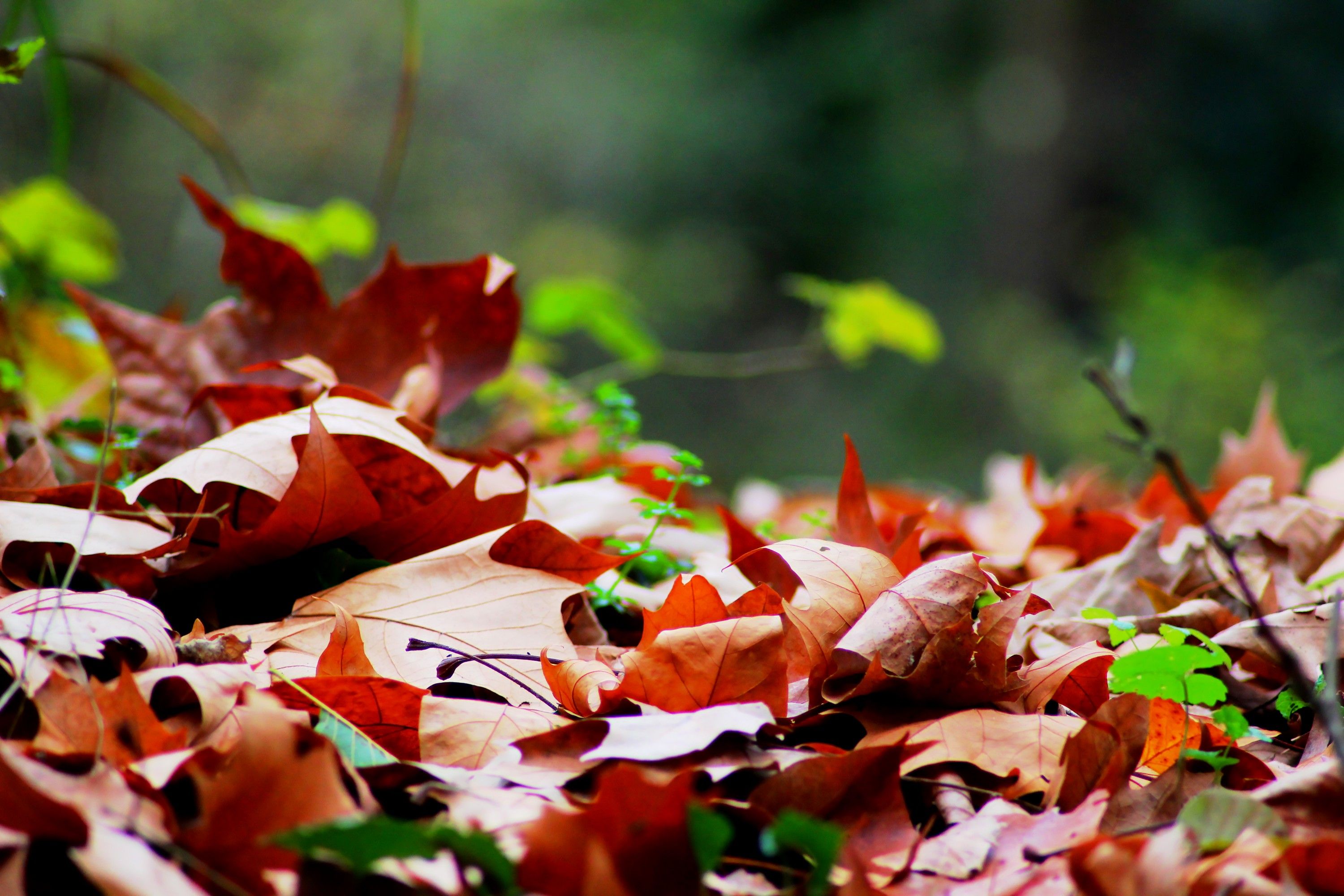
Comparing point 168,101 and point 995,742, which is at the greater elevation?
point 168,101

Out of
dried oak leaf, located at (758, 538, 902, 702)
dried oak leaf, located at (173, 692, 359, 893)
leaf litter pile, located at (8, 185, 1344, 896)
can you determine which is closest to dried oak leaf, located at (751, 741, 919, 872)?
leaf litter pile, located at (8, 185, 1344, 896)

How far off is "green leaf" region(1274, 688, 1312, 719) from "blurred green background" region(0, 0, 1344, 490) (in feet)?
14.2

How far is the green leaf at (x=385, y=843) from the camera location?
0.37 meters

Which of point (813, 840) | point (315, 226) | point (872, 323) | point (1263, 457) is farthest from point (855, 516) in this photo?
point (315, 226)

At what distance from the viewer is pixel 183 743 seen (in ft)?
1.69

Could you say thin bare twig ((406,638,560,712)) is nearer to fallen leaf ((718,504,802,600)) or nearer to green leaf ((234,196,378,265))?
fallen leaf ((718,504,802,600))

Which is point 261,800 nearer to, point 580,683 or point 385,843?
point 385,843

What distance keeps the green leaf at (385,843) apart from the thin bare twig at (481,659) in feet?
0.74

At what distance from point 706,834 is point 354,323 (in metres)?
0.75

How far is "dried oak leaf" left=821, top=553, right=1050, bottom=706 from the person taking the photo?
23.6 inches

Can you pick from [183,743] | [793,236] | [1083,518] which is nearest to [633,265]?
[793,236]

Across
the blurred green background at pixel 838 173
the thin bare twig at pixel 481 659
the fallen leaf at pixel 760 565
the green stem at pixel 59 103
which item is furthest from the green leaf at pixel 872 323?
the blurred green background at pixel 838 173

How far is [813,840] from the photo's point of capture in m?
0.41

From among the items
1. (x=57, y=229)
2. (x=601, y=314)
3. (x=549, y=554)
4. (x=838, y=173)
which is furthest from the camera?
(x=838, y=173)
